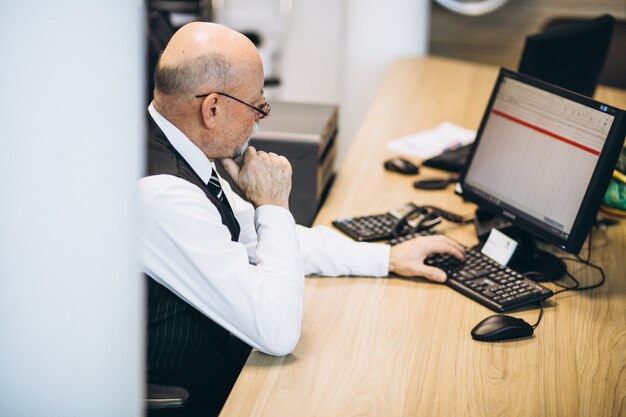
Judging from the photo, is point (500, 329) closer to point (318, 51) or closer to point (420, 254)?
point (420, 254)

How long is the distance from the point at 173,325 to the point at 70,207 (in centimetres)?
79

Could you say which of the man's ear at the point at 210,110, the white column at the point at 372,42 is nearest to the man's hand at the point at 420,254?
the man's ear at the point at 210,110

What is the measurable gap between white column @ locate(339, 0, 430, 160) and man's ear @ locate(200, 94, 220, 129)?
235cm

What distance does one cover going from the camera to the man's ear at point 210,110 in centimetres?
146

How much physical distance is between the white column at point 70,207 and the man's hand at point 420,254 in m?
1.06

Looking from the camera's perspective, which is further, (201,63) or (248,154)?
(248,154)

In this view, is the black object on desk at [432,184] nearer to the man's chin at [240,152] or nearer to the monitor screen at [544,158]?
the monitor screen at [544,158]

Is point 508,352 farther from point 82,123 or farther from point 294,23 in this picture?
point 294,23

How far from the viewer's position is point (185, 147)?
151cm

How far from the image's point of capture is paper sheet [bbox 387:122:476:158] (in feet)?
8.64

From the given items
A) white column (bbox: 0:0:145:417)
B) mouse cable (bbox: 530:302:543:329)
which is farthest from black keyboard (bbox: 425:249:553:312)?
white column (bbox: 0:0:145:417)

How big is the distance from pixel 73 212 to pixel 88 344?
14 cm

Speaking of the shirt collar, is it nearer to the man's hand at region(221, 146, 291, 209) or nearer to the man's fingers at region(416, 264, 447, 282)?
the man's hand at region(221, 146, 291, 209)

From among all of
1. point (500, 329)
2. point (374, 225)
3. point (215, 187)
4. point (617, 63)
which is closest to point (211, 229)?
point (215, 187)
